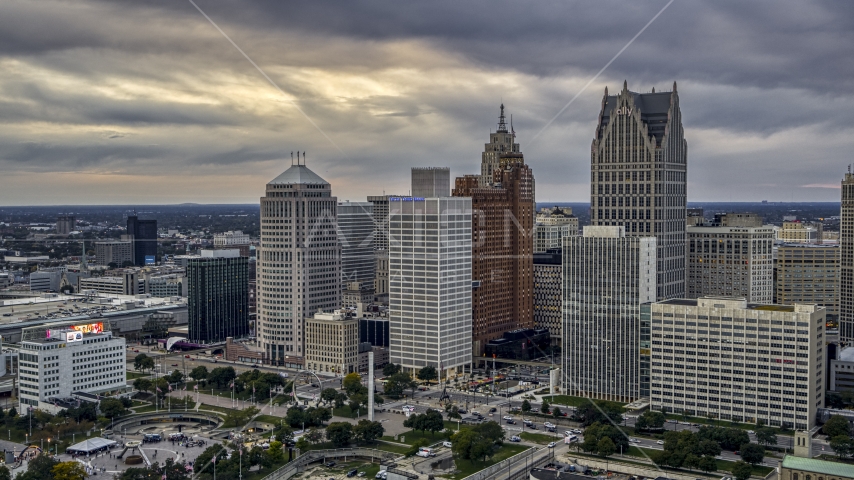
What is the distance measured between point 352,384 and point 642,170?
66519 millimetres

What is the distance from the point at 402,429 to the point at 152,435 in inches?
1504

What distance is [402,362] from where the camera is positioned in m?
183

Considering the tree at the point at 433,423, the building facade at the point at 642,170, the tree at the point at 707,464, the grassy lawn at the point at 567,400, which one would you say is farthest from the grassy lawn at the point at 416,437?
the building facade at the point at 642,170

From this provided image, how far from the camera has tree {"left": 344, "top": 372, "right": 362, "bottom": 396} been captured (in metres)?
161

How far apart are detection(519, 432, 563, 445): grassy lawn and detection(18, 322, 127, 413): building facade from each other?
245ft

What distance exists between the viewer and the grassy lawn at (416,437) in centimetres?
13823

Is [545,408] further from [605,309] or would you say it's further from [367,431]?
[367,431]

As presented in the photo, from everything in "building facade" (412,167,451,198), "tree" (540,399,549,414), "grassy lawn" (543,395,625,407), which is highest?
"building facade" (412,167,451,198)

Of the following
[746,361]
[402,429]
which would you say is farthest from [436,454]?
[746,361]

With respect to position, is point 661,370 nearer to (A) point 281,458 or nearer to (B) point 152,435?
(A) point 281,458

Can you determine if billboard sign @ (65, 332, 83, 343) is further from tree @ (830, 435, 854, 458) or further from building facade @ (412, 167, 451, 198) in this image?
tree @ (830, 435, 854, 458)

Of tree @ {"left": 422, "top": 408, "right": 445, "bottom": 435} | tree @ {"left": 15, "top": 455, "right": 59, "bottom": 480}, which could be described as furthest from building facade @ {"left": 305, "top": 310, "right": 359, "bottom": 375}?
tree @ {"left": 15, "top": 455, "right": 59, "bottom": 480}

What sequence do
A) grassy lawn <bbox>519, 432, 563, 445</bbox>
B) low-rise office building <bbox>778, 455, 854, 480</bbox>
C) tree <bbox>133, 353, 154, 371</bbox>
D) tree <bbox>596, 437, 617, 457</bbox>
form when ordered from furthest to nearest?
tree <bbox>133, 353, 154, 371</bbox>, grassy lawn <bbox>519, 432, 563, 445</bbox>, tree <bbox>596, 437, 617, 457</bbox>, low-rise office building <bbox>778, 455, 854, 480</bbox>

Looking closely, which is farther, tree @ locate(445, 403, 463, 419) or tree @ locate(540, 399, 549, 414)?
tree @ locate(540, 399, 549, 414)
